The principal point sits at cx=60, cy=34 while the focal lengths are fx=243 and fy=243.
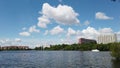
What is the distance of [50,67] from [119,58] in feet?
82.5

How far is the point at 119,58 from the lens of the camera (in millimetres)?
69812

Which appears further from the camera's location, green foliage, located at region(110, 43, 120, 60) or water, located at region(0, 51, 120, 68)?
green foliage, located at region(110, 43, 120, 60)

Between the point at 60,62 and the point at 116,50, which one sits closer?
the point at 60,62

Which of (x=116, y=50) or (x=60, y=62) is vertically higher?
(x=116, y=50)

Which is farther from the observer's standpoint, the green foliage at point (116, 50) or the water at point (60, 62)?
the green foliage at point (116, 50)

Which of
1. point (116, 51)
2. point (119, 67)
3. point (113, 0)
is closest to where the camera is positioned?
point (113, 0)

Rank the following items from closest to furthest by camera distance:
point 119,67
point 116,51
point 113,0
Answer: point 113,0 → point 119,67 → point 116,51

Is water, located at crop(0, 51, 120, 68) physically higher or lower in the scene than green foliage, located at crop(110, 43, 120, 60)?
lower

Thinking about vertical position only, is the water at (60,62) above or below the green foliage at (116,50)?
below

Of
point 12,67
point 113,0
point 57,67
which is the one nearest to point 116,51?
point 57,67

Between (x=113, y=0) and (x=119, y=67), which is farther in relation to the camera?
(x=119, y=67)

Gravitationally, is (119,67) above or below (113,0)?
below

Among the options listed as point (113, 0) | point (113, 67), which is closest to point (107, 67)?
point (113, 67)

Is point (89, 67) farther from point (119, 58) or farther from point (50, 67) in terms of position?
point (119, 58)
